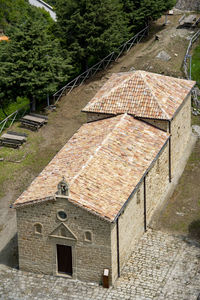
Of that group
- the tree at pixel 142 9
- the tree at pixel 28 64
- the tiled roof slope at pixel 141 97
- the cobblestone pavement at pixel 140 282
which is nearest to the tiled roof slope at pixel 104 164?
the tiled roof slope at pixel 141 97

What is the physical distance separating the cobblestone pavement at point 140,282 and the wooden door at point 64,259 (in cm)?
51

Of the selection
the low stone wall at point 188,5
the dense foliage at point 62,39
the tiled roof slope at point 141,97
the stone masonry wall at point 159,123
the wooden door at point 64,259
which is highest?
the low stone wall at point 188,5

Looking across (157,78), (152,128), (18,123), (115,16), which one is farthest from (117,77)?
(115,16)

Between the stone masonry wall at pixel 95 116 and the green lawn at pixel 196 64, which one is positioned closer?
the stone masonry wall at pixel 95 116

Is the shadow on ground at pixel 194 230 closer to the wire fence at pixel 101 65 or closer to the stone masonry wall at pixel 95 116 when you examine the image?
the stone masonry wall at pixel 95 116

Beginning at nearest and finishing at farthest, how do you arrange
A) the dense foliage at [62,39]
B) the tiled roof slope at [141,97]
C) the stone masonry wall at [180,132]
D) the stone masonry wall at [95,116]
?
the tiled roof slope at [141,97], the stone masonry wall at [95,116], the stone masonry wall at [180,132], the dense foliage at [62,39]

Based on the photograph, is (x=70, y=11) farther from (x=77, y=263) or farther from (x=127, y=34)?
(x=77, y=263)

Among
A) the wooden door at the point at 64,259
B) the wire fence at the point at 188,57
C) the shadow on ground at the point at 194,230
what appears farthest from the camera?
the wire fence at the point at 188,57

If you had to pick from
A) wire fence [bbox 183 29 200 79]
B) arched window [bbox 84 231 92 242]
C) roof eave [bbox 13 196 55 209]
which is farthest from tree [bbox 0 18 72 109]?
arched window [bbox 84 231 92 242]

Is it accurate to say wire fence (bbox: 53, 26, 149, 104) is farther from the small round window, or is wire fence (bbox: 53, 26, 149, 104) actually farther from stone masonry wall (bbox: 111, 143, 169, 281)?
the small round window

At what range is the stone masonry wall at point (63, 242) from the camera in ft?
92.5

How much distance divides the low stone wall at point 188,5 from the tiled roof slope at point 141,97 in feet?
82.9

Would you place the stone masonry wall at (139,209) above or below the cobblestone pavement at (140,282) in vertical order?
above

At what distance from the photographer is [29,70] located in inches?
1789
